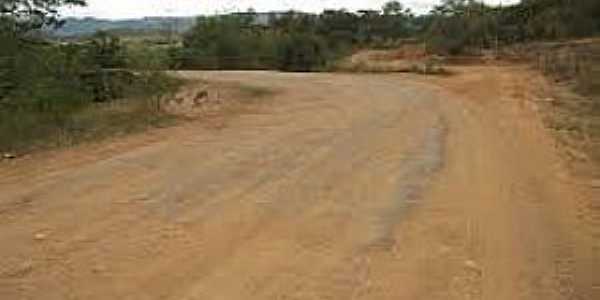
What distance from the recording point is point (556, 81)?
30406mm

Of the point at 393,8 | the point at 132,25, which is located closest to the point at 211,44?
the point at 393,8

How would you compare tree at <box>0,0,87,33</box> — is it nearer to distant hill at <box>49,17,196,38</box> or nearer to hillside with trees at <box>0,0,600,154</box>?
hillside with trees at <box>0,0,600,154</box>

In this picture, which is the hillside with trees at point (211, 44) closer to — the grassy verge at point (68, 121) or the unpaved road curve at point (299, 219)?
the grassy verge at point (68, 121)

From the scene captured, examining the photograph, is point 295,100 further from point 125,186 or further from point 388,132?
point 125,186

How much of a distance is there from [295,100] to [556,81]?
903cm

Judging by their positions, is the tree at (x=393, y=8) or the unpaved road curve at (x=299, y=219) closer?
the unpaved road curve at (x=299, y=219)

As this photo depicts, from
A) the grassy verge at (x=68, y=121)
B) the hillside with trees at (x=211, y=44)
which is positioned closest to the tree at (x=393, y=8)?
the hillside with trees at (x=211, y=44)

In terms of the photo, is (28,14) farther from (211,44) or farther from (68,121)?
(211,44)

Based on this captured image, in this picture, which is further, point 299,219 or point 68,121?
point 68,121

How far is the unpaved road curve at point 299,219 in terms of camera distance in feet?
23.6

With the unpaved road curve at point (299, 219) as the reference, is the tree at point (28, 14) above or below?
above

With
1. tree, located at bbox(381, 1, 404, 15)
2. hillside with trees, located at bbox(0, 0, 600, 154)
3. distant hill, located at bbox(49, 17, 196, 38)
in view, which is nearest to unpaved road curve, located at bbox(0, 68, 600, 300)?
hillside with trees, located at bbox(0, 0, 600, 154)

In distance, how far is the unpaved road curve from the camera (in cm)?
719

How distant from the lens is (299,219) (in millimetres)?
9461
